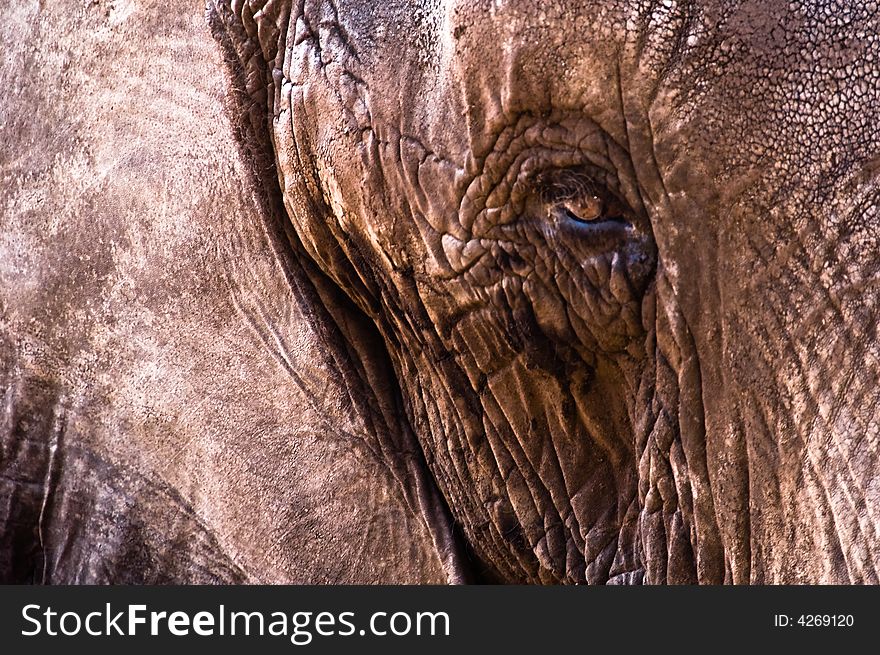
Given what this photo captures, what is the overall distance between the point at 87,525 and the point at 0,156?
1.68ft

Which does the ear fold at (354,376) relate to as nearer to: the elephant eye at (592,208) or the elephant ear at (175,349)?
the elephant ear at (175,349)

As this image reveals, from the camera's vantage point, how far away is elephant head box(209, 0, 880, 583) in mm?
1387

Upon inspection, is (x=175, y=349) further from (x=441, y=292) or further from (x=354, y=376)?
(x=441, y=292)

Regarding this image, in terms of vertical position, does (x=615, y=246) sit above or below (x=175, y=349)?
below

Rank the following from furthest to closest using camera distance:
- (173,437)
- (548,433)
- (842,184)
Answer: (173,437)
(548,433)
(842,184)

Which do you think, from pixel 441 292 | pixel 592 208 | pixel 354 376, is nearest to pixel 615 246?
pixel 592 208

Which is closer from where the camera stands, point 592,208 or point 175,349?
point 592,208

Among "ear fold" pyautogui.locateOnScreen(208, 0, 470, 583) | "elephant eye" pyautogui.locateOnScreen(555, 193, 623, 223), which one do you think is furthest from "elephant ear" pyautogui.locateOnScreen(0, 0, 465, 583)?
"elephant eye" pyautogui.locateOnScreen(555, 193, 623, 223)

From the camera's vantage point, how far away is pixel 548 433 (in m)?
1.66

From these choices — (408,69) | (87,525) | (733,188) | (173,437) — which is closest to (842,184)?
(733,188)

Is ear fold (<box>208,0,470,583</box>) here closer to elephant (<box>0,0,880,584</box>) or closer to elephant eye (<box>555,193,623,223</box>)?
elephant (<box>0,0,880,584</box>)

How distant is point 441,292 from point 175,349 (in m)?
0.40

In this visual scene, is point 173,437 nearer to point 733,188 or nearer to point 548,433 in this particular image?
point 548,433

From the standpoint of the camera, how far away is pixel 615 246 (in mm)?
1496
